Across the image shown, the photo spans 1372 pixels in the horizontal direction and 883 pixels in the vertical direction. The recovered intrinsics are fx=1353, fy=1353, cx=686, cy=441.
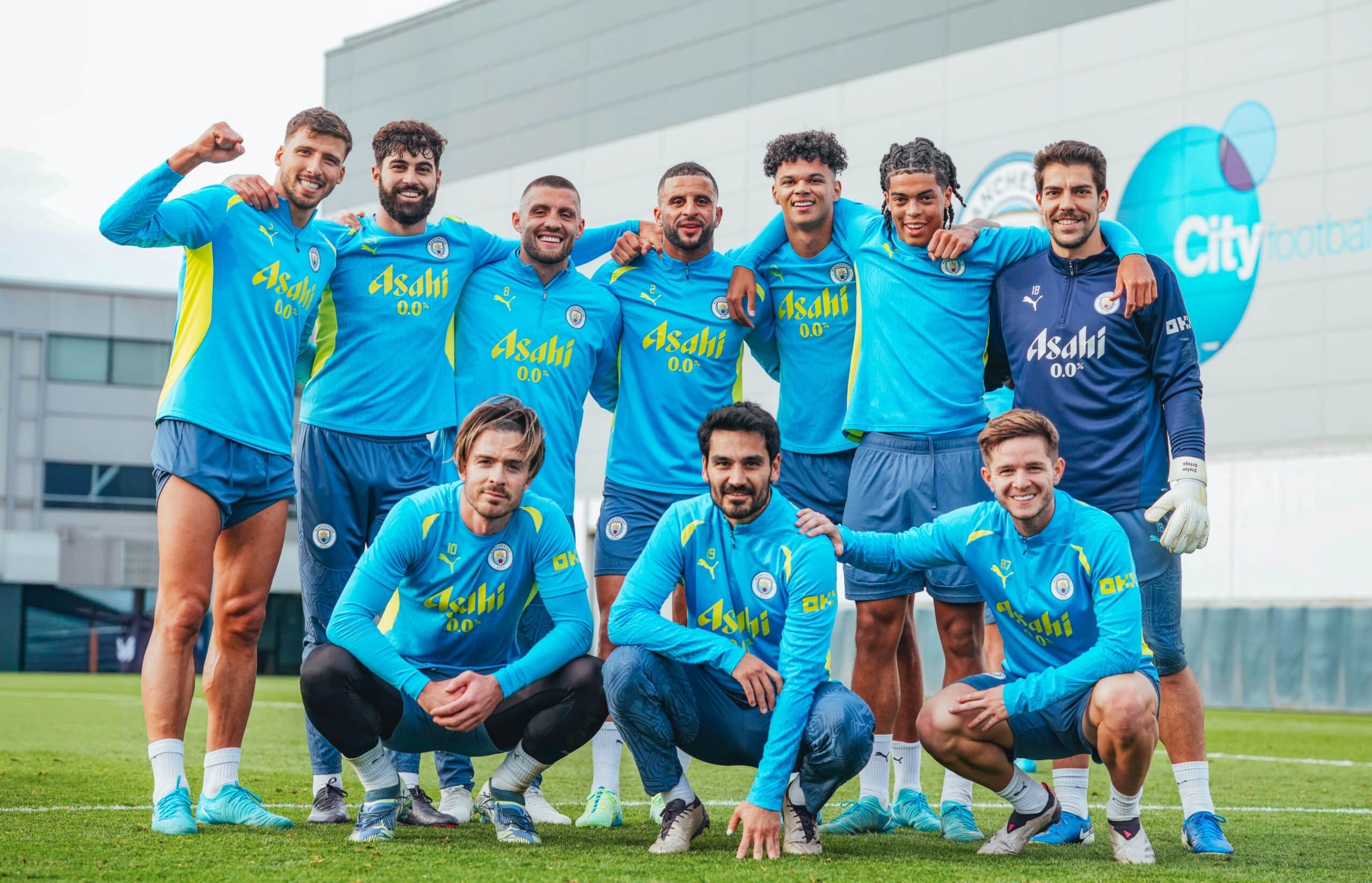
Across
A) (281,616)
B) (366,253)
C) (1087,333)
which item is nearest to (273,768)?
(366,253)

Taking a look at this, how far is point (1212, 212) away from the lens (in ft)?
65.6

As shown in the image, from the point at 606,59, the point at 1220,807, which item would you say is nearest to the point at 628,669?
the point at 1220,807

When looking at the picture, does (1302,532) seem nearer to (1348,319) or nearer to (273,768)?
(1348,319)

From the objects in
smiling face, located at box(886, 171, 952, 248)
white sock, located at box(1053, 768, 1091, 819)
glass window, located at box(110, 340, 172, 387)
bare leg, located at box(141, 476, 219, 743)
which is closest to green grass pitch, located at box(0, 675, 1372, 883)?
white sock, located at box(1053, 768, 1091, 819)

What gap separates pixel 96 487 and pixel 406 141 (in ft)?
123

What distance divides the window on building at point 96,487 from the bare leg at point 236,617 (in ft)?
119

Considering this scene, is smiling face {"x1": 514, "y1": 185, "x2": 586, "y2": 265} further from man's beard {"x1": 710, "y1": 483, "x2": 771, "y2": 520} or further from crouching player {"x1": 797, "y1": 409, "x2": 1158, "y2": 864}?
crouching player {"x1": 797, "y1": 409, "x2": 1158, "y2": 864}

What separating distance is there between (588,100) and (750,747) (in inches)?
1042

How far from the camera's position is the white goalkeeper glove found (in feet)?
14.8

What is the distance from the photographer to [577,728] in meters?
4.39

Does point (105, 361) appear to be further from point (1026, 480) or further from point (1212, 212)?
point (1026, 480)

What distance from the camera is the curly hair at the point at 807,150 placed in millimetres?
5484

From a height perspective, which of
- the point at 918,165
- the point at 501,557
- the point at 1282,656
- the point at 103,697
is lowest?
the point at 103,697

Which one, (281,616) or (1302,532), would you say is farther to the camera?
(281,616)
